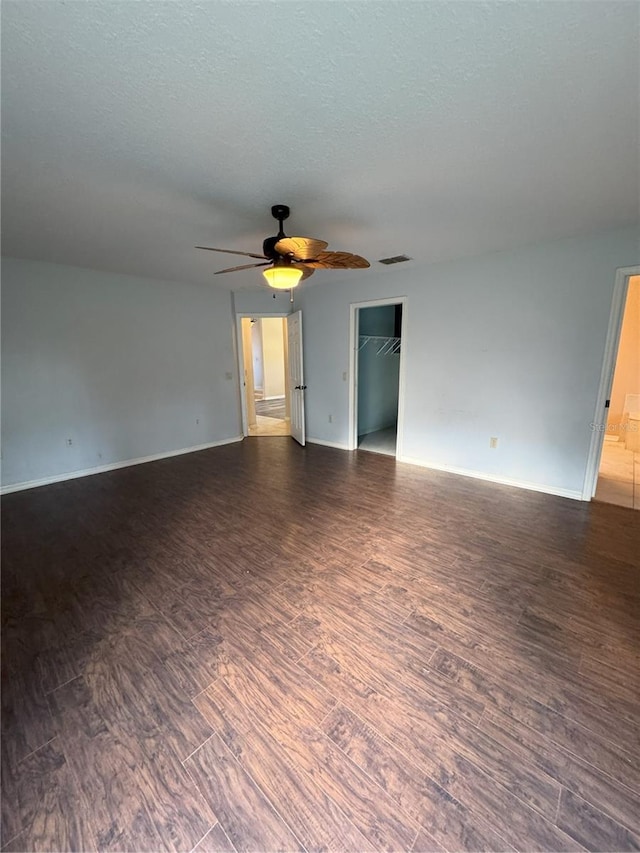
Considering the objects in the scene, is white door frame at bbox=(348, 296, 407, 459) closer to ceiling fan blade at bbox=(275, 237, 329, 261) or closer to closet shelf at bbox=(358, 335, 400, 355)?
closet shelf at bbox=(358, 335, 400, 355)

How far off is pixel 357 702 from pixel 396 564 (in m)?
1.03

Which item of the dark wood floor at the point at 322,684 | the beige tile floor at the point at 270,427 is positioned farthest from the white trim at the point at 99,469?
the dark wood floor at the point at 322,684

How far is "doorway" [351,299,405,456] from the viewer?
5.51 m

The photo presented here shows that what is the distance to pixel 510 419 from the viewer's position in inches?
145

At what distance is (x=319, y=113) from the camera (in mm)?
1506

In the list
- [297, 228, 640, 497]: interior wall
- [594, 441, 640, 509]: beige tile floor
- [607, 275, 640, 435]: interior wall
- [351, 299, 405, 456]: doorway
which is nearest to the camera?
[297, 228, 640, 497]: interior wall

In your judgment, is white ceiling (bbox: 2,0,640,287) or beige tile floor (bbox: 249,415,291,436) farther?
beige tile floor (bbox: 249,415,291,436)

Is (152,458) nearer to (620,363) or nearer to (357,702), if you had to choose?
(357,702)

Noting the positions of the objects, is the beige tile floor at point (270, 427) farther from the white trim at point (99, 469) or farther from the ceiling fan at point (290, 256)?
the ceiling fan at point (290, 256)

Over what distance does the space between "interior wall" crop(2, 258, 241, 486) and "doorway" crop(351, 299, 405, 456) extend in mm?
2229

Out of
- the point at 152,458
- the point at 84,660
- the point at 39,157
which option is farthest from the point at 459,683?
the point at 152,458

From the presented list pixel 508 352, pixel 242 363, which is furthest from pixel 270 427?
pixel 508 352

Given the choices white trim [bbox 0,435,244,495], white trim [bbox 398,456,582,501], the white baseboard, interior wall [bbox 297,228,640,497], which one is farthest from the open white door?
white trim [bbox 398,456,582,501]

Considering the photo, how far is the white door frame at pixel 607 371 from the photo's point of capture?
116 inches
